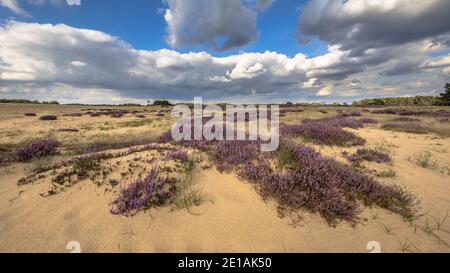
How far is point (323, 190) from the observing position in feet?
13.4

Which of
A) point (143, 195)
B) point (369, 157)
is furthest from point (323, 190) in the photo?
point (369, 157)

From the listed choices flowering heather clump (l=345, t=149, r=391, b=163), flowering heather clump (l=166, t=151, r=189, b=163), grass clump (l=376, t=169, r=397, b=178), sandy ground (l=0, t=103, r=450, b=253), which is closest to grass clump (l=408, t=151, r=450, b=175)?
flowering heather clump (l=345, t=149, r=391, b=163)

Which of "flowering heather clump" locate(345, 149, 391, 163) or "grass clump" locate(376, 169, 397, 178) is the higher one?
"flowering heather clump" locate(345, 149, 391, 163)

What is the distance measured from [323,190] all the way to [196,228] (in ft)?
7.81

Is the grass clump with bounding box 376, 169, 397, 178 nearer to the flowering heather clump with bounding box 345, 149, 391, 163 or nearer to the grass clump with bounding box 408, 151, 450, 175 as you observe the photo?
the flowering heather clump with bounding box 345, 149, 391, 163

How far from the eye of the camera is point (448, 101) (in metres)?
47.2

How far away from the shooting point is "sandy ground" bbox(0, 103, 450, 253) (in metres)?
3.15

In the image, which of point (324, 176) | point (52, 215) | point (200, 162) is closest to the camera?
point (52, 215)

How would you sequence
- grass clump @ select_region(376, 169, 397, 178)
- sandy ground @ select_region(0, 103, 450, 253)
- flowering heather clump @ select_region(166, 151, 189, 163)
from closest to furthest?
sandy ground @ select_region(0, 103, 450, 253)
flowering heather clump @ select_region(166, 151, 189, 163)
grass clump @ select_region(376, 169, 397, 178)

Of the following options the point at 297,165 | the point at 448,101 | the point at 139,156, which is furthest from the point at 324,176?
the point at 448,101

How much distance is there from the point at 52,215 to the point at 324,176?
494cm

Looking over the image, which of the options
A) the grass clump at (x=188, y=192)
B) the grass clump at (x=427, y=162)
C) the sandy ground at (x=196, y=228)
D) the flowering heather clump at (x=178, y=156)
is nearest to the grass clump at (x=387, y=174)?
the sandy ground at (x=196, y=228)

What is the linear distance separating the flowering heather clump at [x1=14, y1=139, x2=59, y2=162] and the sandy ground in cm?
307
